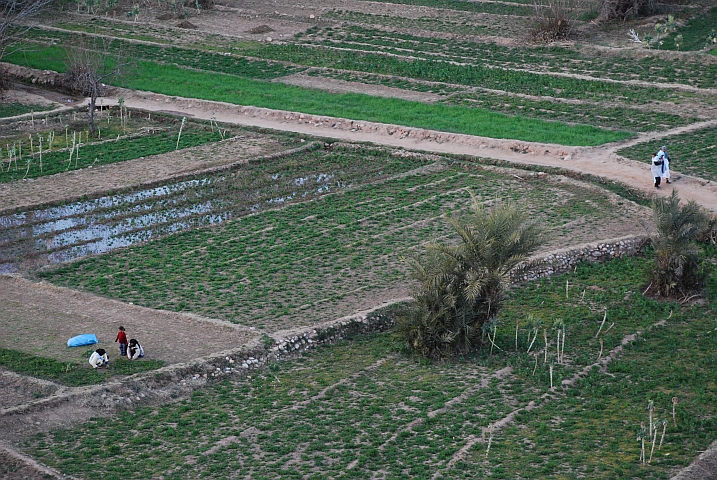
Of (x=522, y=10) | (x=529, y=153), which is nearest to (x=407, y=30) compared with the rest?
(x=522, y=10)

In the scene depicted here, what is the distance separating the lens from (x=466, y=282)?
20.9 m

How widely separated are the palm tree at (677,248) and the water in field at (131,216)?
10.4 metres

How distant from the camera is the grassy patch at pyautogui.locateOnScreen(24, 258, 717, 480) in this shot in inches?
663

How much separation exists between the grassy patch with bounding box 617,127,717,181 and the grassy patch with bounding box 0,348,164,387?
17.0 m

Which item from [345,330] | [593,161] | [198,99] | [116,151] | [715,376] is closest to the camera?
[715,376]

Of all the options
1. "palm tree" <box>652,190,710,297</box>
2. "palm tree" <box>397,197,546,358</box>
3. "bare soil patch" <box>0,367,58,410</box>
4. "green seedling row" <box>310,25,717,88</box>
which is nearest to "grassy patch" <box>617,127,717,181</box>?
"green seedling row" <box>310,25,717,88</box>

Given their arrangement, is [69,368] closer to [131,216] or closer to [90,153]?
[131,216]

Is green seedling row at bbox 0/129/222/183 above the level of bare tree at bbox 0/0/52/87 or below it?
below

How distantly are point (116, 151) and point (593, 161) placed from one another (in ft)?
48.7

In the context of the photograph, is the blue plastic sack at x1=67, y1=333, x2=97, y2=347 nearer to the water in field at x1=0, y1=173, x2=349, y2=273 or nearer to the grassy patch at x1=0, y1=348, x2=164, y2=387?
the grassy patch at x1=0, y1=348, x2=164, y2=387

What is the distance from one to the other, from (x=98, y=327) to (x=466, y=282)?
24.3 ft

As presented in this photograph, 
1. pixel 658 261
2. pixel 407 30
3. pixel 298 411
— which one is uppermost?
pixel 407 30

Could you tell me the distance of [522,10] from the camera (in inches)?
1976

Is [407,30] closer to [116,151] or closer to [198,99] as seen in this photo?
[198,99]
